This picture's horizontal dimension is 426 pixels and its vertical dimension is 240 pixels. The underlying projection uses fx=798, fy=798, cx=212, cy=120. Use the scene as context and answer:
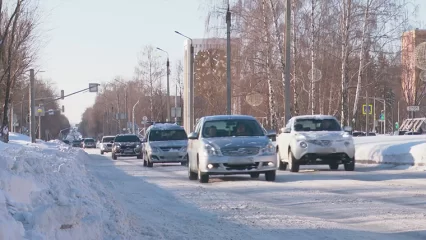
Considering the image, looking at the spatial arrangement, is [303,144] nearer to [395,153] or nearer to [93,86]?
[395,153]

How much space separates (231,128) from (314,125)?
4553 mm

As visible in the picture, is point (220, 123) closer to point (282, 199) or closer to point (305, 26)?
point (282, 199)

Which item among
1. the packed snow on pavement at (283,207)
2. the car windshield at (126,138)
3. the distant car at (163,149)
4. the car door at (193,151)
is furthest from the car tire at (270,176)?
the car windshield at (126,138)

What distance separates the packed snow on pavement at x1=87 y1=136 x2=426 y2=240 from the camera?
1004 cm

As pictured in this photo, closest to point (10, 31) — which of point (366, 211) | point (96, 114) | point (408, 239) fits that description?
point (366, 211)

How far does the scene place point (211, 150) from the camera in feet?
61.8

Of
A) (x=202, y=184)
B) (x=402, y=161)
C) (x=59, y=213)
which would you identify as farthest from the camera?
(x=402, y=161)

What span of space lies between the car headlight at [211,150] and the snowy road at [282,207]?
72cm

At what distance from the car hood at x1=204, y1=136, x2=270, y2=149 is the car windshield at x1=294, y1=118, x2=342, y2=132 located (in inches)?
182

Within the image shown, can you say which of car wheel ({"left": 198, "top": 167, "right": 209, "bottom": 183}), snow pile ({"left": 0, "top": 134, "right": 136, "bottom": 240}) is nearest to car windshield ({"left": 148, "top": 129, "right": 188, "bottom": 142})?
car wheel ({"left": 198, "top": 167, "right": 209, "bottom": 183})

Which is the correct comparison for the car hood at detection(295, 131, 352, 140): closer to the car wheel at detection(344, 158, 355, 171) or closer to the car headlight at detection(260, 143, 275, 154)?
the car wheel at detection(344, 158, 355, 171)

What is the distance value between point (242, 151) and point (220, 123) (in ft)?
5.47

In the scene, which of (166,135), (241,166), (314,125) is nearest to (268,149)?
(241,166)

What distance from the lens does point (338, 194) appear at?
1503 cm
